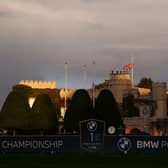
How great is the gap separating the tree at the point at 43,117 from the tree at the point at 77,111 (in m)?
2.36

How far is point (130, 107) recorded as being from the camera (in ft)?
370

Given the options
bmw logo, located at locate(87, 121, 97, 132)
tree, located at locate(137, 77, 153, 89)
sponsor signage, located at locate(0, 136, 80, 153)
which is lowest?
sponsor signage, located at locate(0, 136, 80, 153)

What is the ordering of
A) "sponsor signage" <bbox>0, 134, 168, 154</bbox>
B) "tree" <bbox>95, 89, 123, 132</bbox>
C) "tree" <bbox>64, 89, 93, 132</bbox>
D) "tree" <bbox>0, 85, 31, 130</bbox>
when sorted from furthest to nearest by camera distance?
"tree" <bbox>0, 85, 31, 130</bbox>, "tree" <bbox>64, 89, 93, 132</bbox>, "tree" <bbox>95, 89, 123, 132</bbox>, "sponsor signage" <bbox>0, 134, 168, 154</bbox>

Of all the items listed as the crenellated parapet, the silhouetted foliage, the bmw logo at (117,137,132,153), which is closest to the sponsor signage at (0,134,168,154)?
the bmw logo at (117,137,132,153)

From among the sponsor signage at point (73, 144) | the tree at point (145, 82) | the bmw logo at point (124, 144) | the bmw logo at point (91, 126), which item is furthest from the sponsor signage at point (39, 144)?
the tree at point (145, 82)

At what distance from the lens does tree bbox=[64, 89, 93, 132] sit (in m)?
66.3

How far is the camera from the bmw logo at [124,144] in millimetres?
48594

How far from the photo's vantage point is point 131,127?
313 ft

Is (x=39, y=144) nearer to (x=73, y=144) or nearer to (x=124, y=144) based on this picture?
(x=73, y=144)

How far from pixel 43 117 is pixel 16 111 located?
127 inches

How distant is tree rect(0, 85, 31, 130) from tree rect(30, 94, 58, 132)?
38.4 inches

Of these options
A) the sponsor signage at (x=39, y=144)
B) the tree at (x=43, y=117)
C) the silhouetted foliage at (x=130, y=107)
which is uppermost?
the silhouetted foliage at (x=130, y=107)

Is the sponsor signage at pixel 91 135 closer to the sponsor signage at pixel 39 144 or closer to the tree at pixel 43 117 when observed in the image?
the sponsor signage at pixel 39 144

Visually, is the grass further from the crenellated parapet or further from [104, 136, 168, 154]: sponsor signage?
the crenellated parapet
